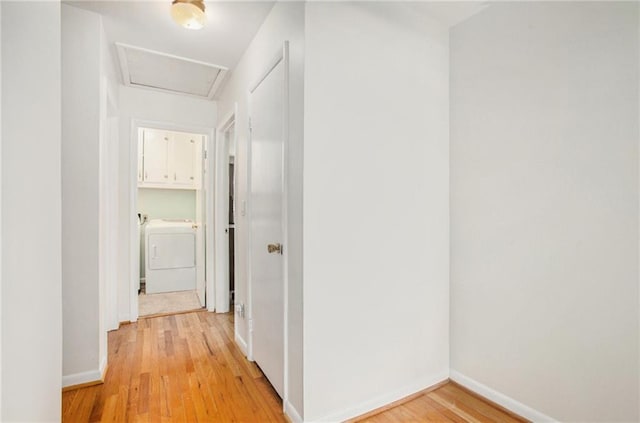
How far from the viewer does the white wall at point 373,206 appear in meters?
1.53

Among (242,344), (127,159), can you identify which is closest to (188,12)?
(127,159)

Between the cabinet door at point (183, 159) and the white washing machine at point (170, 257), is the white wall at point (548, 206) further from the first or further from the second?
the cabinet door at point (183, 159)

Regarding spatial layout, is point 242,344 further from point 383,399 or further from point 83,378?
point 383,399

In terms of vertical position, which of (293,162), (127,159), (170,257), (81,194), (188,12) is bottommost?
(170,257)

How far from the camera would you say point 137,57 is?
2475 mm

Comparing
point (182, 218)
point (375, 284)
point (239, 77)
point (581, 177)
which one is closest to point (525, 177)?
point (581, 177)

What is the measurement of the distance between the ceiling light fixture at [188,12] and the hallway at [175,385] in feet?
7.22

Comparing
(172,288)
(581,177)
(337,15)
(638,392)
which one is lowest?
(172,288)

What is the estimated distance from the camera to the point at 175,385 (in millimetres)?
1937

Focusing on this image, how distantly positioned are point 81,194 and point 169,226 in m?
2.21

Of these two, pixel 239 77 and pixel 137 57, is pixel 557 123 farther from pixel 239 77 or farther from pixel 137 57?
pixel 137 57

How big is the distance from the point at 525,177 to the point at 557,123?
301 millimetres

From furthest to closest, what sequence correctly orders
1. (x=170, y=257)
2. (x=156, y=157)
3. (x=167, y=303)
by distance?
1. (x=156, y=157)
2. (x=170, y=257)
3. (x=167, y=303)

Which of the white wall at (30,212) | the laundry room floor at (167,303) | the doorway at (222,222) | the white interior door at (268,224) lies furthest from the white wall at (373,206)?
the laundry room floor at (167,303)
